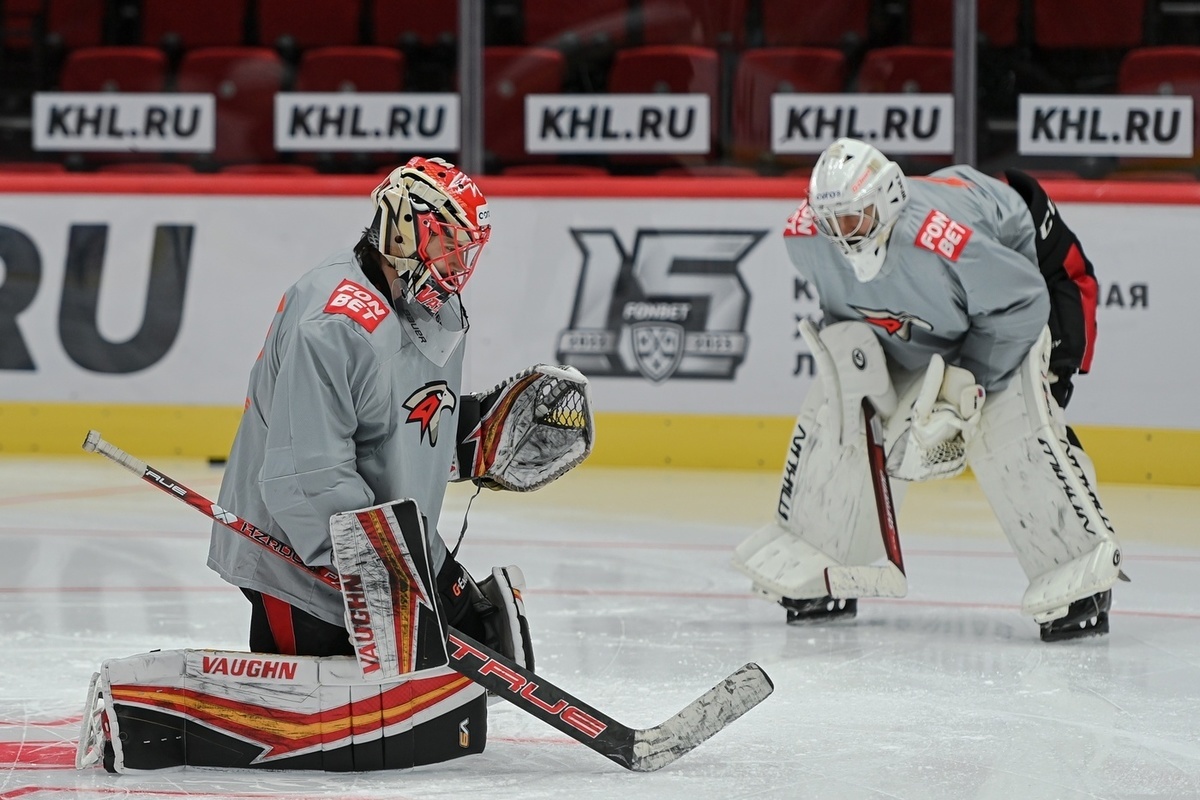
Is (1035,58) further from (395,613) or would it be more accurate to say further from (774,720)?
(395,613)

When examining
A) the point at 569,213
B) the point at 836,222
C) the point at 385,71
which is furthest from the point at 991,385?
the point at 385,71

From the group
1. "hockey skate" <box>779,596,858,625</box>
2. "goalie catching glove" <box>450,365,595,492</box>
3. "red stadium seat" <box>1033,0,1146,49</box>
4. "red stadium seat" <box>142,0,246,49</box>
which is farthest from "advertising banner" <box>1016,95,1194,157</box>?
"goalie catching glove" <box>450,365,595,492</box>

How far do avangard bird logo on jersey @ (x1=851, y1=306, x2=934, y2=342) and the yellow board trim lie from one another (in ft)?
8.32

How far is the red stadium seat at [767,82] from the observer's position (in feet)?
22.4

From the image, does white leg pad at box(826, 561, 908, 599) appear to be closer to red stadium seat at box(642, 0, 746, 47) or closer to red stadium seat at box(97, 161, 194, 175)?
red stadium seat at box(642, 0, 746, 47)

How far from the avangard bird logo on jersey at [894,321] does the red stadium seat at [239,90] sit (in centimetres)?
382

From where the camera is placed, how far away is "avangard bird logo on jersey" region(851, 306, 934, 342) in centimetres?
396

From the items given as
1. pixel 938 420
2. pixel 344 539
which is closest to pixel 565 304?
→ pixel 938 420

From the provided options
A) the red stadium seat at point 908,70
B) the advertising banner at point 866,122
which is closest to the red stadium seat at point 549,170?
the advertising banner at point 866,122

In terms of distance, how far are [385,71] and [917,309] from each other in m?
3.82

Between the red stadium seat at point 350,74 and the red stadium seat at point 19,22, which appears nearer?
the red stadium seat at point 350,74

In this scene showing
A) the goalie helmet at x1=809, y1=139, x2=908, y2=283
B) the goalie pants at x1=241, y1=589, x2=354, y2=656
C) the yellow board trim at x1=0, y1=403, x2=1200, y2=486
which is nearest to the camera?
the goalie pants at x1=241, y1=589, x2=354, y2=656

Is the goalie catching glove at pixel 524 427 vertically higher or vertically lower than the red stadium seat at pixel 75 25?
lower

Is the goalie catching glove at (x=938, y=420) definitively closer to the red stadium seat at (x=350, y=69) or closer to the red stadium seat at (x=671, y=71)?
the red stadium seat at (x=671, y=71)
